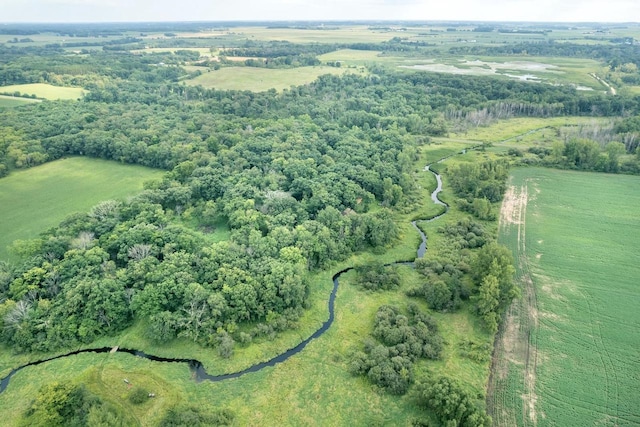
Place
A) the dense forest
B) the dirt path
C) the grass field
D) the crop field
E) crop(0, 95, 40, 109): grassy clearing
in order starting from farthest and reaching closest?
the grass field
crop(0, 95, 40, 109): grassy clearing
the dense forest
the crop field
the dirt path

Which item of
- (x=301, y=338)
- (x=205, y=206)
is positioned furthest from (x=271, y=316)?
(x=205, y=206)

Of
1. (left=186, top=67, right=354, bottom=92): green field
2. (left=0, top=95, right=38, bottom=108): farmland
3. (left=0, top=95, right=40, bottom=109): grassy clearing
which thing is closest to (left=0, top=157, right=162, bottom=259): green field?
(left=0, top=95, right=40, bottom=109): grassy clearing

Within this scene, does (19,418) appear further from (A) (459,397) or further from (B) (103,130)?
(B) (103,130)

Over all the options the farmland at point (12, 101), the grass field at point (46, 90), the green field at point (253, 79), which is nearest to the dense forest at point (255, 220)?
the farmland at point (12, 101)

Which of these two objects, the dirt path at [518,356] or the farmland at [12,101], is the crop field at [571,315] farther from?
the farmland at [12,101]

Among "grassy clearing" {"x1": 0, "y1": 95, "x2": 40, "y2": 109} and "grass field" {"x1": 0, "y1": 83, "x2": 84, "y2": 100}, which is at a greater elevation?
"grass field" {"x1": 0, "y1": 83, "x2": 84, "y2": 100}

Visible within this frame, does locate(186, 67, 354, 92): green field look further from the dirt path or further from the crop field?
the dirt path
